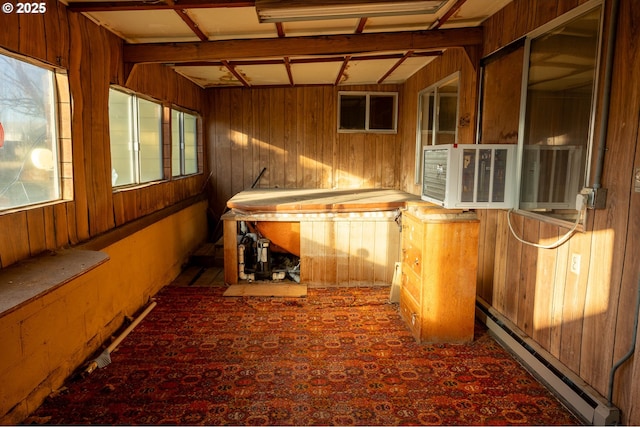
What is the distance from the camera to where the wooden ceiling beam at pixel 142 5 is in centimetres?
287

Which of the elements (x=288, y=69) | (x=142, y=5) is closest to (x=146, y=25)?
(x=142, y=5)

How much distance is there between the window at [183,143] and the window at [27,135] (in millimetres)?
2578

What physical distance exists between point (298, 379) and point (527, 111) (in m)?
2.53

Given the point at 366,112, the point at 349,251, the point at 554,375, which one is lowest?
the point at 554,375

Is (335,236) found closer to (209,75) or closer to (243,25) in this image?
(243,25)

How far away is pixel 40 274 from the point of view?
221 centimetres

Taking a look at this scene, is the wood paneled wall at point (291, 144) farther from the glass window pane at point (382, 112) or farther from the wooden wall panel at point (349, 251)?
the wooden wall panel at point (349, 251)

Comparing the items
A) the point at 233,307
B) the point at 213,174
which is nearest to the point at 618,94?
the point at 233,307

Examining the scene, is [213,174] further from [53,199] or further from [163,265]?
[53,199]

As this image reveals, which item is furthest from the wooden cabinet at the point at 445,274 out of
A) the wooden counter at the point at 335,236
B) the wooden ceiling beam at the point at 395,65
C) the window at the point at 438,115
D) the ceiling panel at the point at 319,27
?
the wooden ceiling beam at the point at 395,65

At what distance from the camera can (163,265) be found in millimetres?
4668

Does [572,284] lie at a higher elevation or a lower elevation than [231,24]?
lower

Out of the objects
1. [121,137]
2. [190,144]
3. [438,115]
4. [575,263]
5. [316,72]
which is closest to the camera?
[575,263]

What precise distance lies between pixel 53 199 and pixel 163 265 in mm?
1963
